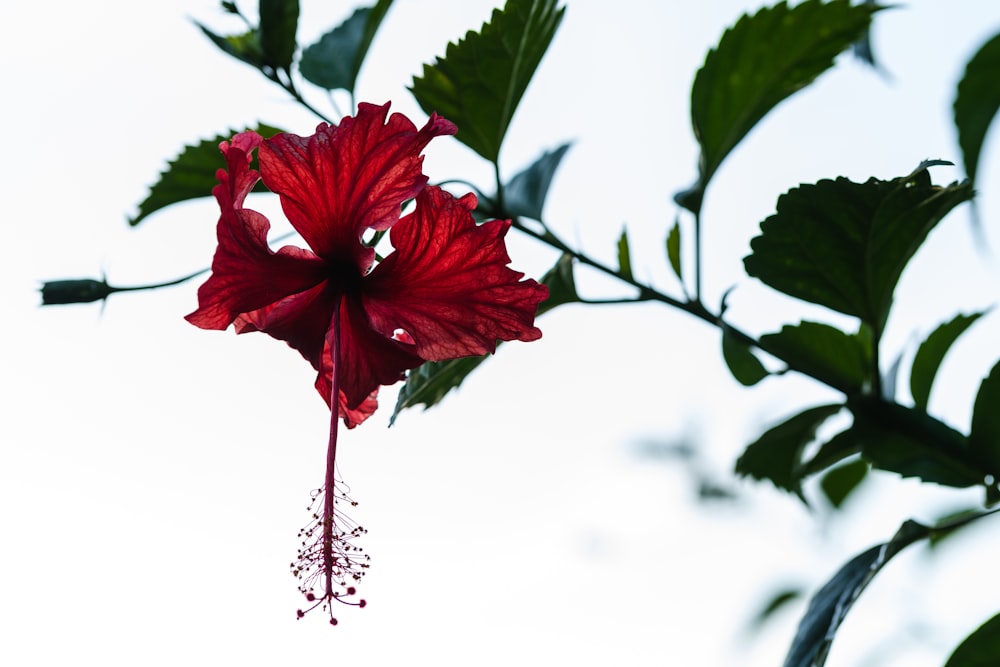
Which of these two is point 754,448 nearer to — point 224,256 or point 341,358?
point 341,358

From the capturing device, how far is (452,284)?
3.16 feet

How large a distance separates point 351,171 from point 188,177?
39cm

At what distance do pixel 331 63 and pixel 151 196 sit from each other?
0.91 ft

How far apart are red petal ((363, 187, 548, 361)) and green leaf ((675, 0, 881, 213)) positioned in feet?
1.02

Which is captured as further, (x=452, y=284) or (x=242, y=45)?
(x=242, y=45)

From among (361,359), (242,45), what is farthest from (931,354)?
(242,45)

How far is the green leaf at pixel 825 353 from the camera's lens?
1.13m

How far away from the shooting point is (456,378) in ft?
3.61

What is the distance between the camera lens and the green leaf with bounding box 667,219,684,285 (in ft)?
3.72

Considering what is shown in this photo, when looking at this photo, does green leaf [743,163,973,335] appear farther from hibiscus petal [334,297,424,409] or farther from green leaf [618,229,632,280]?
hibiscus petal [334,297,424,409]

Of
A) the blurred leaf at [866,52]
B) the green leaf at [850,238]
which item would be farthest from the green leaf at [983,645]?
the blurred leaf at [866,52]

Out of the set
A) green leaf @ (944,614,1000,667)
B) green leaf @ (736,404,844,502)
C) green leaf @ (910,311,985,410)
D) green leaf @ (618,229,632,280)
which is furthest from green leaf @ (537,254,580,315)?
green leaf @ (944,614,1000,667)

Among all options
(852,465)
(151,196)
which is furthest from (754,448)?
(151,196)

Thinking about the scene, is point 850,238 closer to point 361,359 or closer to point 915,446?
point 915,446
